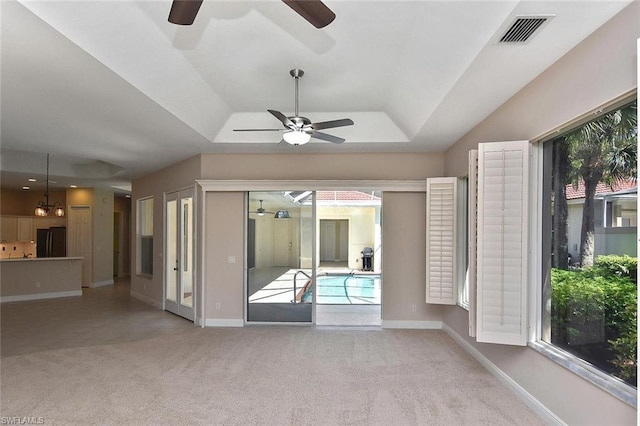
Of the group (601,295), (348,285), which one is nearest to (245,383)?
(601,295)

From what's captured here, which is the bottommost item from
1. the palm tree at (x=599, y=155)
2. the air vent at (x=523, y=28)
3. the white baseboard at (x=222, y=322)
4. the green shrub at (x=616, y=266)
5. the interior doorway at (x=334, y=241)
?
the white baseboard at (x=222, y=322)

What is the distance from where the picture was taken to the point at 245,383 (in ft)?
11.3

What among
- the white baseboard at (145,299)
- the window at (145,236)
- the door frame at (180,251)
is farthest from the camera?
the window at (145,236)

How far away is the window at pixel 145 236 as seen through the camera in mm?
7512

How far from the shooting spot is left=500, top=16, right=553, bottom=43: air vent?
215 centimetres

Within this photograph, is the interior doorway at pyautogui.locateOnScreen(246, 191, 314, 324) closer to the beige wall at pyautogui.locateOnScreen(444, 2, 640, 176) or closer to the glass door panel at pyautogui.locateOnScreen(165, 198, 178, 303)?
the glass door panel at pyautogui.locateOnScreen(165, 198, 178, 303)

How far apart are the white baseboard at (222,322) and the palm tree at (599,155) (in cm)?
449

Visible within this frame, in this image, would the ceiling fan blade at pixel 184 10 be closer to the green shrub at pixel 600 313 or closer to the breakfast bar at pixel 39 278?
the green shrub at pixel 600 313

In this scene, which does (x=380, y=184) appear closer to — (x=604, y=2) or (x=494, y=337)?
(x=494, y=337)

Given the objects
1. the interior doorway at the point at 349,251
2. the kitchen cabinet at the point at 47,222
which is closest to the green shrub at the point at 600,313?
the interior doorway at the point at 349,251

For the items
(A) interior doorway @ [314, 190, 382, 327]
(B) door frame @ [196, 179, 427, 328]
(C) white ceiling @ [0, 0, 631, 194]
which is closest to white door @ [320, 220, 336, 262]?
(A) interior doorway @ [314, 190, 382, 327]

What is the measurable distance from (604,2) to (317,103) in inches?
116

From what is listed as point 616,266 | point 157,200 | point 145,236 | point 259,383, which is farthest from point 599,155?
point 145,236

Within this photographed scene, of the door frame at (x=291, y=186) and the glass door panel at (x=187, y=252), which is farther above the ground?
the door frame at (x=291, y=186)
